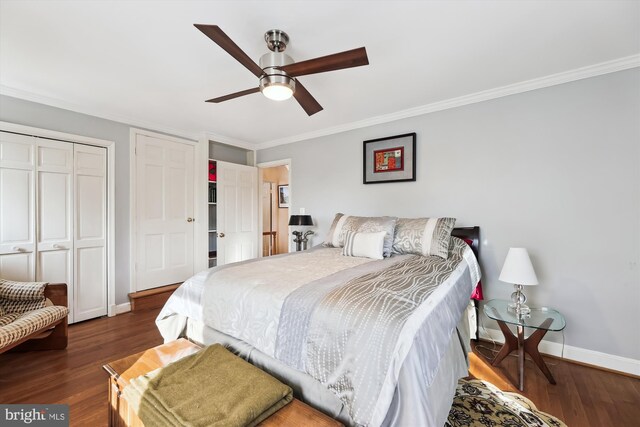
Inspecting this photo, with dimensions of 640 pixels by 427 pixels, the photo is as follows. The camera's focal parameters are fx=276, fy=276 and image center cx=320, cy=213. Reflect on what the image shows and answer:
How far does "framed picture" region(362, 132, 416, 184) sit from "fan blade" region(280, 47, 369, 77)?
1743mm

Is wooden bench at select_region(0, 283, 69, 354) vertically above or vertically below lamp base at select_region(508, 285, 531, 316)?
below

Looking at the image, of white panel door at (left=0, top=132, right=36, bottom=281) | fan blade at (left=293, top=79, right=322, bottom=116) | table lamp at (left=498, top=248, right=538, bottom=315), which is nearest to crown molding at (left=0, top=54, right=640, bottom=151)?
white panel door at (left=0, top=132, right=36, bottom=281)

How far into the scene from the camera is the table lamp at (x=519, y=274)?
2088 millimetres

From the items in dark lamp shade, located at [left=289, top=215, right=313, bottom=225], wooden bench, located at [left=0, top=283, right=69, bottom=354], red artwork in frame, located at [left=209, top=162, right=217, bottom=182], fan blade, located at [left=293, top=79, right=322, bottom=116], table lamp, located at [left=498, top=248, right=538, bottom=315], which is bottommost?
wooden bench, located at [left=0, top=283, right=69, bottom=354]

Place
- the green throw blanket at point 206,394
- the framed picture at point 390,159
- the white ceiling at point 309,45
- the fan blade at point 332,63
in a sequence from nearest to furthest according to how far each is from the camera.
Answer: the green throw blanket at point 206,394 < the fan blade at point 332,63 < the white ceiling at point 309,45 < the framed picture at point 390,159

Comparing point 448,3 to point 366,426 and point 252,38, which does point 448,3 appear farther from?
point 366,426

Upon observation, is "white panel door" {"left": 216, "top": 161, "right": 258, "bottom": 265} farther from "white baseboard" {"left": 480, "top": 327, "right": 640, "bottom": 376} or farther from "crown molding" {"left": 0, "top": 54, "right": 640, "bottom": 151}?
"white baseboard" {"left": 480, "top": 327, "right": 640, "bottom": 376}

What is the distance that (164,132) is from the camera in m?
3.72

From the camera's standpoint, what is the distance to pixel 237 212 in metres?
4.50

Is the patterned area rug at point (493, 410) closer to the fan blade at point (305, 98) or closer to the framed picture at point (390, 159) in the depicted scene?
the framed picture at point (390, 159)

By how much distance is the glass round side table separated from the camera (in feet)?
6.40

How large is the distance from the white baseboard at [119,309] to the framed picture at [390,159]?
332 cm

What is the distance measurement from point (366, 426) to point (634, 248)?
2504mm

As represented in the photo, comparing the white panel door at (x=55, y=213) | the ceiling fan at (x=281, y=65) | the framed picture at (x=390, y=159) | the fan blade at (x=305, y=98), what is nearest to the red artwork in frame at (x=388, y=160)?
the framed picture at (x=390, y=159)
